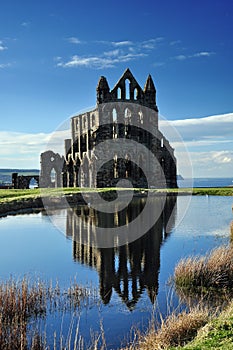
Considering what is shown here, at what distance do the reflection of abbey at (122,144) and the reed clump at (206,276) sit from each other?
46521 millimetres

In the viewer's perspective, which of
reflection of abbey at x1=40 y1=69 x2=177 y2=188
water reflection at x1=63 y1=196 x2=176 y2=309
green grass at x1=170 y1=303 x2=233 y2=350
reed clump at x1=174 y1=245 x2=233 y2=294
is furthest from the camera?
reflection of abbey at x1=40 y1=69 x2=177 y2=188

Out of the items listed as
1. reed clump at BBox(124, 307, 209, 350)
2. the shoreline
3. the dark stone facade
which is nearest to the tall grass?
reed clump at BBox(124, 307, 209, 350)

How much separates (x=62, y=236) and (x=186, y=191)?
32.3 meters

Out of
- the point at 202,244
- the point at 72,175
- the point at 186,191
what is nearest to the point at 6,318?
the point at 202,244

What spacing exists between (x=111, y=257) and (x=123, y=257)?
61cm

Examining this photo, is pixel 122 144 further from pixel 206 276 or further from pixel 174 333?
pixel 174 333

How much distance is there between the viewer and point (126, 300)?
527 inches

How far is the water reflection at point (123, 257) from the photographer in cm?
1469

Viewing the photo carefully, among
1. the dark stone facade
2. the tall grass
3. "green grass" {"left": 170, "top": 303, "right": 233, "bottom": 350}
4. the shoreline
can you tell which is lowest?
the tall grass

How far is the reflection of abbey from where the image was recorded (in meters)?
62.1

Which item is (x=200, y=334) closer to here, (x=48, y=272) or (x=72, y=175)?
(x=48, y=272)

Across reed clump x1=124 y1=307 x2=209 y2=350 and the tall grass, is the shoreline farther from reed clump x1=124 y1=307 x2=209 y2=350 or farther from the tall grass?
reed clump x1=124 y1=307 x2=209 y2=350

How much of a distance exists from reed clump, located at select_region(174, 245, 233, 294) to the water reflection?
1.06 m

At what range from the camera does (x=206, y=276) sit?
567 inches
